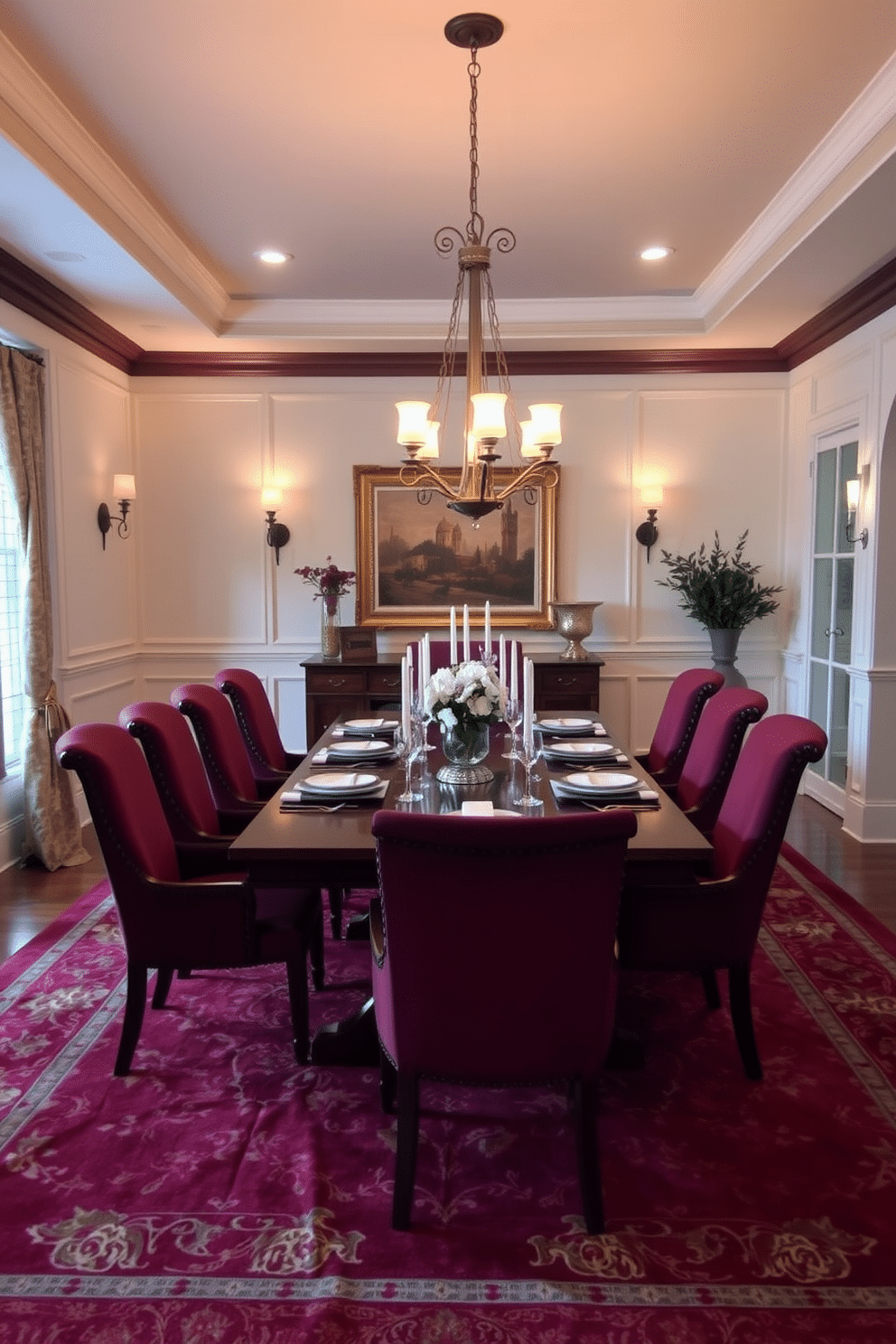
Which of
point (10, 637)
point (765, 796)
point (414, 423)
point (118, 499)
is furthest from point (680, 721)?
point (118, 499)

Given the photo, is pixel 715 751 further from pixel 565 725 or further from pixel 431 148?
pixel 431 148

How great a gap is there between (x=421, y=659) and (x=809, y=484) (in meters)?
3.61

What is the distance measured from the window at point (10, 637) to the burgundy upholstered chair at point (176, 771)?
178cm

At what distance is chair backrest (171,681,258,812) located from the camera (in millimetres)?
3252

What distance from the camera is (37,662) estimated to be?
Result: 14.5 ft

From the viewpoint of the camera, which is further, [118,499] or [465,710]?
[118,499]

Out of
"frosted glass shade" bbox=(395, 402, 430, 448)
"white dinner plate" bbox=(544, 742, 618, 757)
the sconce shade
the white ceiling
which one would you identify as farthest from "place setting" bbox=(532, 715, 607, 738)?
the sconce shade

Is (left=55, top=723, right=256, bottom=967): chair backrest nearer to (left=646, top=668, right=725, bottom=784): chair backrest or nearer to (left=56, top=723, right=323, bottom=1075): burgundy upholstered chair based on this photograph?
(left=56, top=723, right=323, bottom=1075): burgundy upholstered chair

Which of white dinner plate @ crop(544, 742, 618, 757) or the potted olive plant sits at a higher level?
the potted olive plant

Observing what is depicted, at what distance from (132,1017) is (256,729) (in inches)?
56.2

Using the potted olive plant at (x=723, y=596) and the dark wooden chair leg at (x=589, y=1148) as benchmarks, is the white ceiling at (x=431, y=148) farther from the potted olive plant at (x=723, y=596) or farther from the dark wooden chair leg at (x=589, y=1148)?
the dark wooden chair leg at (x=589, y=1148)

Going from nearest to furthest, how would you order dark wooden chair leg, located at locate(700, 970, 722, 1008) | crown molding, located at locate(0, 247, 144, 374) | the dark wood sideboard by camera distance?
dark wooden chair leg, located at locate(700, 970, 722, 1008) → crown molding, located at locate(0, 247, 144, 374) → the dark wood sideboard

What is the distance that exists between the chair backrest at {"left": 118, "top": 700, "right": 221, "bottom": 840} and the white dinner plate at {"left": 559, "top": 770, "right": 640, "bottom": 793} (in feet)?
3.88

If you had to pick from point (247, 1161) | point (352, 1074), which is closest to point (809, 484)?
point (352, 1074)
